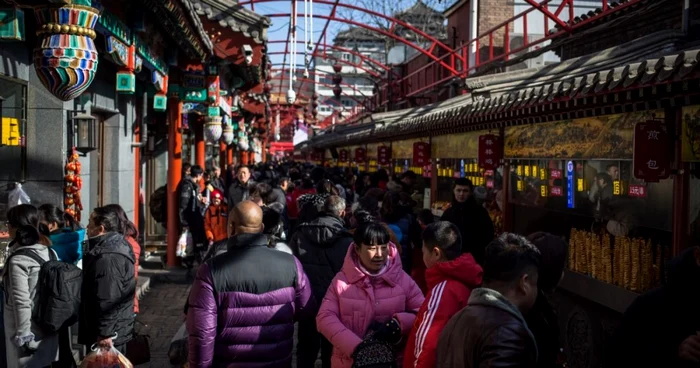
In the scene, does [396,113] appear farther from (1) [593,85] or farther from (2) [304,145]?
(2) [304,145]

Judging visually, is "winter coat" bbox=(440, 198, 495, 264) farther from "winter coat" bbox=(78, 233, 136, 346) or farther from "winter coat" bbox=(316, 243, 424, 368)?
"winter coat" bbox=(78, 233, 136, 346)

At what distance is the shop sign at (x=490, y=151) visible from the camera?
10.8 meters

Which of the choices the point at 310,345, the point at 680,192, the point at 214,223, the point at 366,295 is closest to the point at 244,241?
the point at 366,295

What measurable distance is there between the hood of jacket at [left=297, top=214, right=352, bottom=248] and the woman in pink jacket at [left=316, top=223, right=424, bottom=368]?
126cm

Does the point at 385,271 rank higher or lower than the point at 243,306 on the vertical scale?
higher

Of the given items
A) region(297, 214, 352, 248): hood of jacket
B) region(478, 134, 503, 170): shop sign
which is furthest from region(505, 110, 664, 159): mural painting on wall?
region(297, 214, 352, 248): hood of jacket

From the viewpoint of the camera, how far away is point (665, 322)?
3334 mm

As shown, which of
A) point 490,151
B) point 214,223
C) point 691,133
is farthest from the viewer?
point 214,223

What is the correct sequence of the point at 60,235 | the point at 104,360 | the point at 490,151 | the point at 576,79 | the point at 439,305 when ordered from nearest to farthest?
the point at 439,305
the point at 104,360
the point at 60,235
the point at 576,79
the point at 490,151

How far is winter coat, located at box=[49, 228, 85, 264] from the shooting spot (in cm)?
599

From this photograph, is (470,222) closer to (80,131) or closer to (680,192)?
(680,192)

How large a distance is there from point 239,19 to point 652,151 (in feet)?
24.7

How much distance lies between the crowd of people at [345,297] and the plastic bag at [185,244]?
16.8 ft

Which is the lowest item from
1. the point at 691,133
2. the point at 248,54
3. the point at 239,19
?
the point at 691,133
